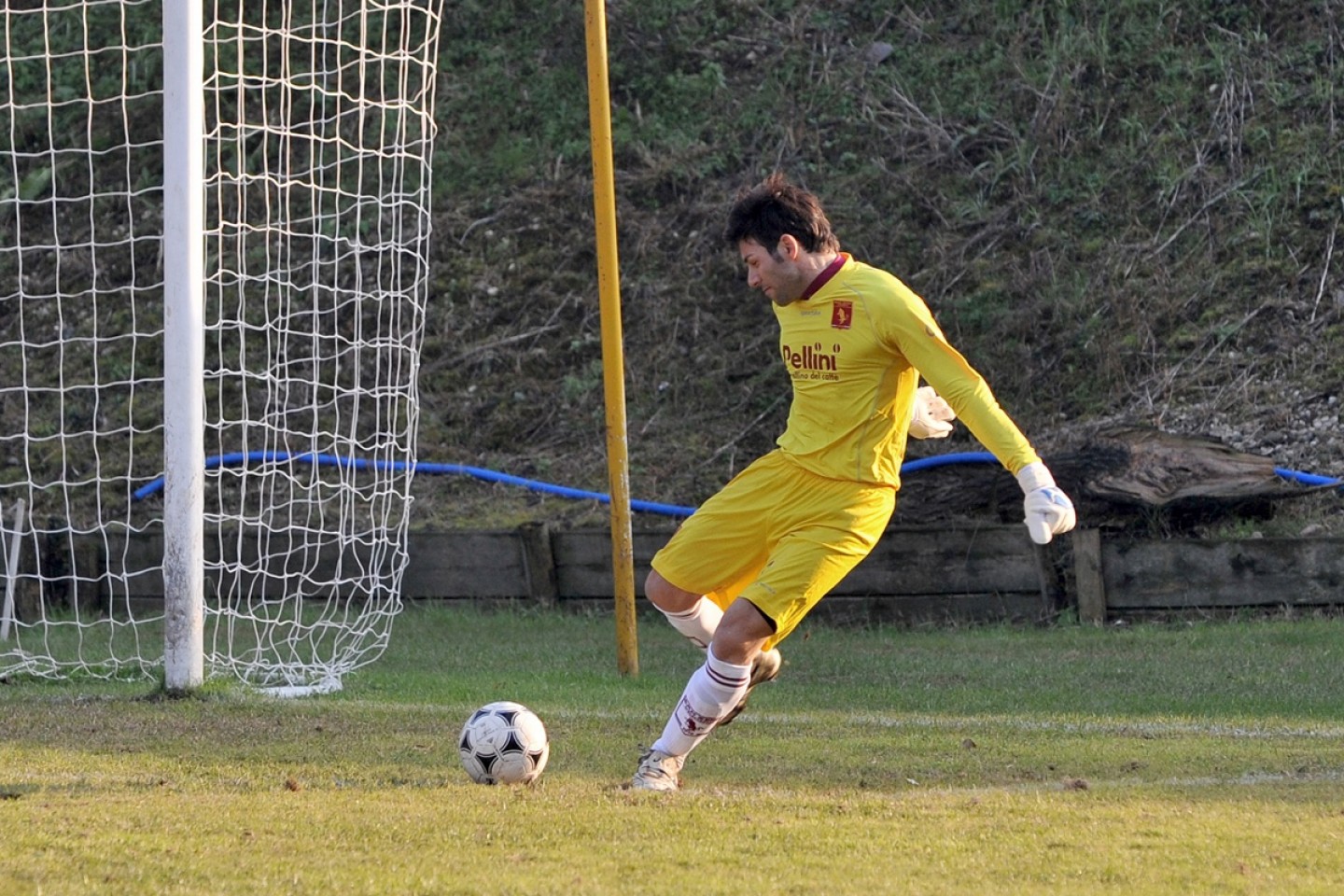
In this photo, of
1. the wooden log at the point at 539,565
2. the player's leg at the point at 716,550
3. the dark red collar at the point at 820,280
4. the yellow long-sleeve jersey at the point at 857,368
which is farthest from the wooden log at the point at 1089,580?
the dark red collar at the point at 820,280

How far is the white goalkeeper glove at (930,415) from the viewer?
591cm

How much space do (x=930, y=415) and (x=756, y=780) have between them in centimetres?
143

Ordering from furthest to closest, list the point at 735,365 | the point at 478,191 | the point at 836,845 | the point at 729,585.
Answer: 1. the point at 478,191
2. the point at 735,365
3. the point at 729,585
4. the point at 836,845

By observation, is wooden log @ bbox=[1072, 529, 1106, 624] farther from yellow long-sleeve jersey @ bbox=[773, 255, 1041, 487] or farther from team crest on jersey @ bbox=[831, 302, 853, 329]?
team crest on jersey @ bbox=[831, 302, 853, 329]

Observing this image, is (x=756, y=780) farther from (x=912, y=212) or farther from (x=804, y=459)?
(x=912, y=212)

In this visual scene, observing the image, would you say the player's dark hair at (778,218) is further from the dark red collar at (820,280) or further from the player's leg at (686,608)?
the player's leg at (686,608)

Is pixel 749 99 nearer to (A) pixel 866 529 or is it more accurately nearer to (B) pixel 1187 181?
(B) pixel 1187 181

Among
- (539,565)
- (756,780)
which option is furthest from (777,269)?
(539,565)

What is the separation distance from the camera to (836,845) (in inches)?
179

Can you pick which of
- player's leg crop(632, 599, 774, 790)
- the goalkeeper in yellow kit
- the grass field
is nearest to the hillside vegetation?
the grass field

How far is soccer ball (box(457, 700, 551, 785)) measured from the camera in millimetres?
5629

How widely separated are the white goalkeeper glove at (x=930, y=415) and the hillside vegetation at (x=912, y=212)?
22.8ft

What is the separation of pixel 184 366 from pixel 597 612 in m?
4.30

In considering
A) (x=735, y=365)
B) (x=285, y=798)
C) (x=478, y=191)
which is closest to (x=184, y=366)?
(x=285, y=798)
